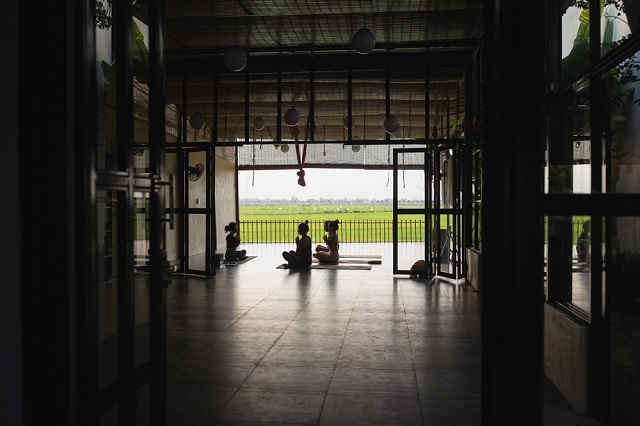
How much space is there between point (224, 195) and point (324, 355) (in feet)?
32.6

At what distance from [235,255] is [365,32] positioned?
699 centimetres

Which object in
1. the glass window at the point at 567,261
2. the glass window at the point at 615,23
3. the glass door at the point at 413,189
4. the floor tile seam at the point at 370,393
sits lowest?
the floor tile seam at the point at 370,393

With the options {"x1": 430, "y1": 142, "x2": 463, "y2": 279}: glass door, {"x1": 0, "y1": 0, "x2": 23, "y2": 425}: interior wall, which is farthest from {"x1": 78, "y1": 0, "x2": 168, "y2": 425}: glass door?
{"x1": 430, "y1": 142, "x2": 463, "y2": 279}: glass door

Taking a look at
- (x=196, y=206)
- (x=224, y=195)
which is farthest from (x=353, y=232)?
(x=196, y=206)

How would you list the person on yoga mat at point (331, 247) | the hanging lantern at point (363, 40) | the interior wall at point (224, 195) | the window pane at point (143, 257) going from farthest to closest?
the interior wall at point (224, 195) < the person on yoga mat at point (331, 247) < the hanging lantern at point (363, 40) < the window pane at point (143, 257)

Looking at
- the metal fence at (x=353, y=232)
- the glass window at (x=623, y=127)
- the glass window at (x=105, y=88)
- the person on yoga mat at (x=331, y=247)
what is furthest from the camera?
the metal fence at (x=353, y=232)

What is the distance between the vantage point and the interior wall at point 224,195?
1338 centimetres

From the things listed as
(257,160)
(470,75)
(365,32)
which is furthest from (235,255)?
(365,32)

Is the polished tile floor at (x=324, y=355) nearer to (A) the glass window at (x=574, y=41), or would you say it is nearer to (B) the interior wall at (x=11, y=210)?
(B) the interior wall at (x=11, y=210)

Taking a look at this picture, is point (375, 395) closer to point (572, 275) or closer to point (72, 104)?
point (572, 275)

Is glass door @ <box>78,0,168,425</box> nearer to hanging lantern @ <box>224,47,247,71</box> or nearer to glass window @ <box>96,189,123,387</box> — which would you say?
glass window @ <box>96,189,123,387</box>

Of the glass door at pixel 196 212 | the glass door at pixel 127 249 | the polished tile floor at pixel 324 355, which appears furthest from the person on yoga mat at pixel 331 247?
the glass door at pixel 127 249

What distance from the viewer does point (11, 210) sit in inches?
83.0

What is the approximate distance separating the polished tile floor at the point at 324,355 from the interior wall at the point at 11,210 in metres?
1.30
